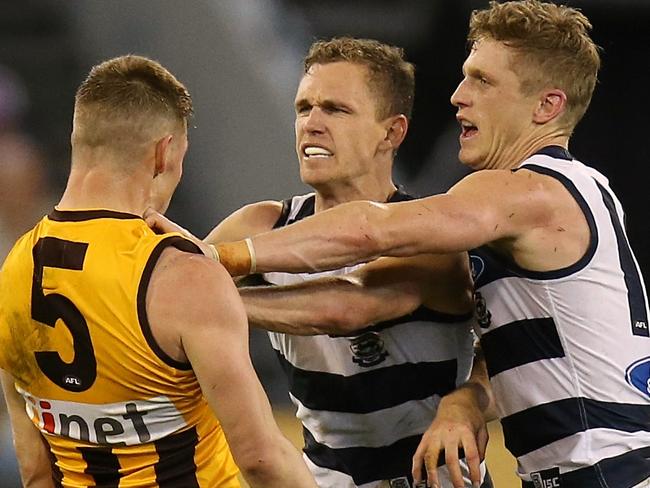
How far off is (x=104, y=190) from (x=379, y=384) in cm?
115

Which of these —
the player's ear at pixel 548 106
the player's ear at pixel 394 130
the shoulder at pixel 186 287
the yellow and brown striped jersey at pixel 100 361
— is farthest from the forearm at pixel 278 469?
the player's ear at pixel 394 130

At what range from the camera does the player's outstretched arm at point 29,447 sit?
9.27 ft

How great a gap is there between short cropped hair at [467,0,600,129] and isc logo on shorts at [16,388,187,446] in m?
1.30

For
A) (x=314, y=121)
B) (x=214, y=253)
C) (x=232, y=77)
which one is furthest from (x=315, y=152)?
(x=232, y=77)

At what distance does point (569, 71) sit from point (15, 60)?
4.50 meters

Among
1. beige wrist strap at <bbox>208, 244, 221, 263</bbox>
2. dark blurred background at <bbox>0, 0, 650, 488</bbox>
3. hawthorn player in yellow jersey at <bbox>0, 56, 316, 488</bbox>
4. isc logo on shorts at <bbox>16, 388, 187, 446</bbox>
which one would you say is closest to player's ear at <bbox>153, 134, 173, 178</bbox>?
hawthorn player in yellow jersey at <bbox>0, 56, 316, 488</bbox>

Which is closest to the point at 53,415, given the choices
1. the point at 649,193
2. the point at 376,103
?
the point at 376,103

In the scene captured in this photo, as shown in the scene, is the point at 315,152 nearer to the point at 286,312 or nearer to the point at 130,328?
the point at 286,312

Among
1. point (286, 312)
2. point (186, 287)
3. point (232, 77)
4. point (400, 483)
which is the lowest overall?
point (400, 483)

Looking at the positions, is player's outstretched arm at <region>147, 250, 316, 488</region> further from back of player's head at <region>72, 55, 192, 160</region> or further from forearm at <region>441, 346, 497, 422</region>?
forearm at <region>441, 346, 497, 422</region>

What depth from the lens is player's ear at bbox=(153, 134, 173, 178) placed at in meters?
2.63

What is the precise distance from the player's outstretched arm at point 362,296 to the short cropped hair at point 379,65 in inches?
24.4

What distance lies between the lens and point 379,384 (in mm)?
3412

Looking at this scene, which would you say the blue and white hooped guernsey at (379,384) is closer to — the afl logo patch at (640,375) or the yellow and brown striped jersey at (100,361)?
A: the afl logo patch at (640,375)
